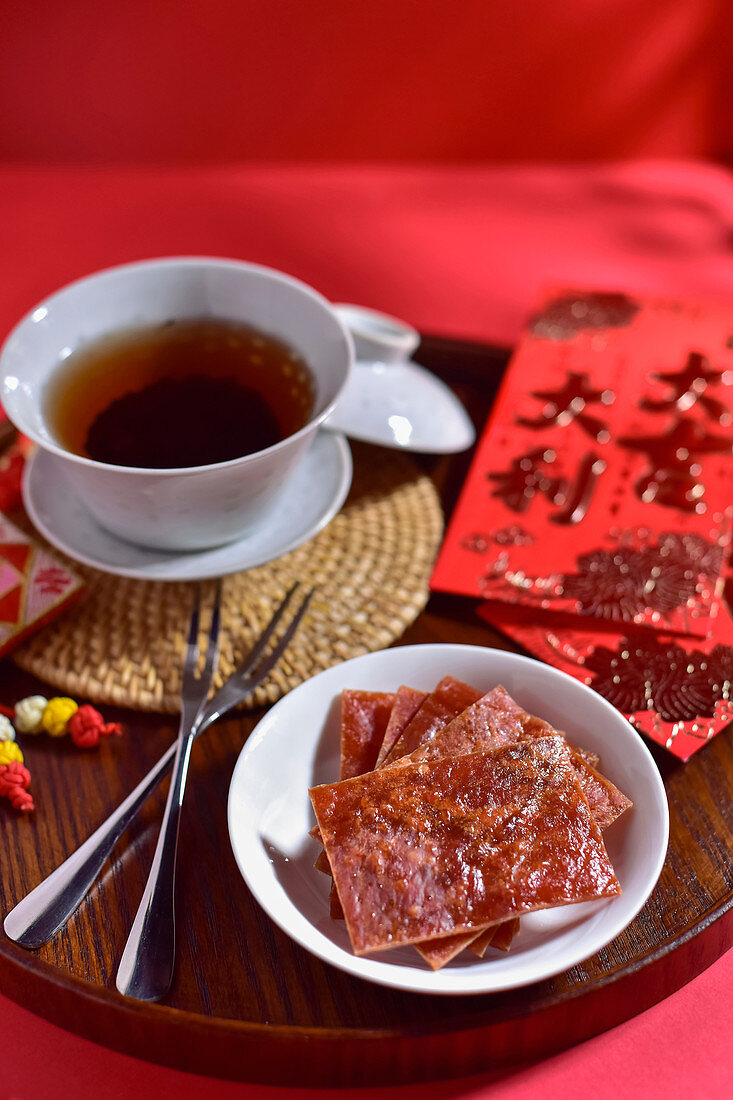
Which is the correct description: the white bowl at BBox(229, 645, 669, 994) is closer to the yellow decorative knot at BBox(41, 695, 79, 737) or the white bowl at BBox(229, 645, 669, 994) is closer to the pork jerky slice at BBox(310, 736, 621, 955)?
the pork jerky slice at BBox(310, 736, 621, 955)

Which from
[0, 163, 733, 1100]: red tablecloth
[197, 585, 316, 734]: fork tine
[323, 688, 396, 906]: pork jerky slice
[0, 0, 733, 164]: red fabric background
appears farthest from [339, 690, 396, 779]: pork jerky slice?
[0, 0, 733, 164]: red fabric background

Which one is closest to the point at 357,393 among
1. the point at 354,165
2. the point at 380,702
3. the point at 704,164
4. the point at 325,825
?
the point at 380,702

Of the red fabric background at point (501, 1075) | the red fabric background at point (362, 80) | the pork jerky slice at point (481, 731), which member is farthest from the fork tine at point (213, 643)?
the red fabric background at point (362, 80)

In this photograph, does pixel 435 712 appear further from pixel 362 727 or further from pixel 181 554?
pixel 181 554

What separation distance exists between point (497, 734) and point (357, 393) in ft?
1.75

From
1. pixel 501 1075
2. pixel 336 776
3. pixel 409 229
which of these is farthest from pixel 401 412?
pixel 409 229

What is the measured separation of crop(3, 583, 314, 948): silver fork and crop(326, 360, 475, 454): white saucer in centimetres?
34

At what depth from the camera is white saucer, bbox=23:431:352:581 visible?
3.19 feet

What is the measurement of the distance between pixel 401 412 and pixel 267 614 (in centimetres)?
32

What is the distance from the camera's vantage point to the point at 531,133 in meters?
2.20

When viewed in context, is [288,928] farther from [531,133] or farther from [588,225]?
[531,133]

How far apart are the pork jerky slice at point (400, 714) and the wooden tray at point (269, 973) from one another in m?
0.17

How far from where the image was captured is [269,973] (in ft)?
2.49

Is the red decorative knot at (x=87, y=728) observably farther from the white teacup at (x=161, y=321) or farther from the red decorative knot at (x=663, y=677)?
the red decorative knot at (x=663, y=677)
